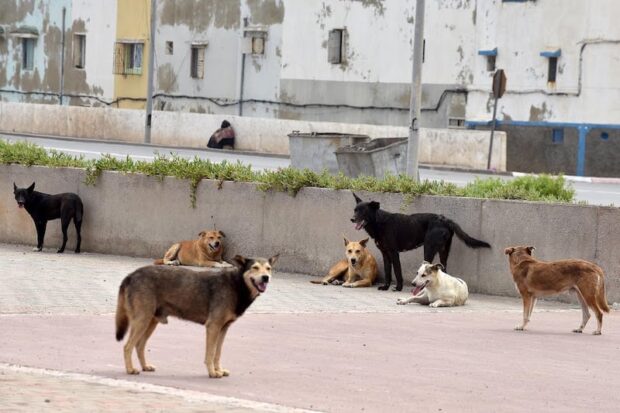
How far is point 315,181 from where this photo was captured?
19484 mm

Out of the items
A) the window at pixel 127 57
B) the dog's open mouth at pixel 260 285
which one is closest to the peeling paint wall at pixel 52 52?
the window at pixel 127 57

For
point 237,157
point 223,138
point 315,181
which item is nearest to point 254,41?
point 223,138

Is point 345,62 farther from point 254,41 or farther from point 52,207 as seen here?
point 52,207

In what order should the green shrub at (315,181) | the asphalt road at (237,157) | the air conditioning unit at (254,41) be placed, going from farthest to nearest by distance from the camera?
the air conditioning unit at (254,41)
the asphalt road at (237,157)
the green shrub at (315,181)

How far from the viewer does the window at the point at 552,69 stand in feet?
152

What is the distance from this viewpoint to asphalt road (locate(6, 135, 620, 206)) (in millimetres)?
34094

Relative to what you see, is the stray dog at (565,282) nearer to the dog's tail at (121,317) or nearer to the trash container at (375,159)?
the dog's tail at (121,317)

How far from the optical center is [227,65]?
57.6 metres

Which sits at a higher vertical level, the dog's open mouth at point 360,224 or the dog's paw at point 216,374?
the dog's open mouth at point 360,224

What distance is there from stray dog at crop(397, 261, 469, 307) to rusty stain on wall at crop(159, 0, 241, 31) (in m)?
41.2

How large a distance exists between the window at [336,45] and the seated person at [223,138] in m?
9.27

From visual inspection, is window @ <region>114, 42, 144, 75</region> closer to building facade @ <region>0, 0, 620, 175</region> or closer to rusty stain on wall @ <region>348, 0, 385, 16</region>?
building facade @ <region>0, 0, 620, 175</region>

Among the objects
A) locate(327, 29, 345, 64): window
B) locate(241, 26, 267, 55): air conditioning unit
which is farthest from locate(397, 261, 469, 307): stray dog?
locate(241, 26, 267, 55): air conditioning unit

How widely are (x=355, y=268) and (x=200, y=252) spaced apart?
2312 millimetres
